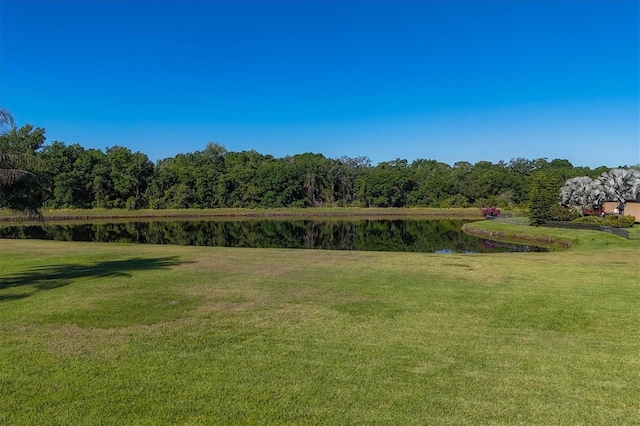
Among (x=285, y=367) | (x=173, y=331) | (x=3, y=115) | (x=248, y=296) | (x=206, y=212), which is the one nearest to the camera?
(x=285, y=367)

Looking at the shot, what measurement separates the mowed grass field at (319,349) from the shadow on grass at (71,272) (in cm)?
19

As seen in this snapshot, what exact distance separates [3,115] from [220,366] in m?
10.6

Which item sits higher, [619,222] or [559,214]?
[559,214]

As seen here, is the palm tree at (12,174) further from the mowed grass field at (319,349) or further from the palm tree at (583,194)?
the palm tree at (583,194)

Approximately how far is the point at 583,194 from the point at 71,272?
63.7 meters

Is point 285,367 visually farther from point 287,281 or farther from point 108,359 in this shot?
point 287,281

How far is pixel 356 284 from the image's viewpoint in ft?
44.7

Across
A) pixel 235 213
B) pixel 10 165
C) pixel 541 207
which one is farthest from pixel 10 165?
pixel 235 213

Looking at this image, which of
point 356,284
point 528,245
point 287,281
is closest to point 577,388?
point 356,284

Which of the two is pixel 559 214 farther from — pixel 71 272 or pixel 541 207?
pixel 71 272

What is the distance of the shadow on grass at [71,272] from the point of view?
529 inches

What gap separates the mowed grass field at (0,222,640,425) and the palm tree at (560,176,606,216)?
172 feet

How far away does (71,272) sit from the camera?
51.9 feet

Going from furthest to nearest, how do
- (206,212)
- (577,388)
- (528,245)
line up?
(206,212), (528,245), (577,388)
